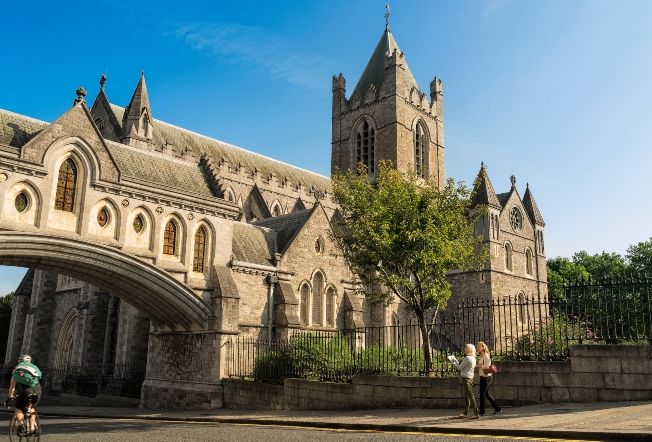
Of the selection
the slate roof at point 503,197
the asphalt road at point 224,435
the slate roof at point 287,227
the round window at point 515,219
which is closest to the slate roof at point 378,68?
the slate roof at point 503,197

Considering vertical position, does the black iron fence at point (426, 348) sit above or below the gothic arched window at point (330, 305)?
below

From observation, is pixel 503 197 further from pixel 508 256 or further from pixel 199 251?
pixel 199 251

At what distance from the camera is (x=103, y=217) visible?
59.0ft

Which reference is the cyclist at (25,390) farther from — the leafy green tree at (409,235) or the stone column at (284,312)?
the stone column at (284,312)

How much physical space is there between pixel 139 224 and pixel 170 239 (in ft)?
4.40

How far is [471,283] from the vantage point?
41719mm

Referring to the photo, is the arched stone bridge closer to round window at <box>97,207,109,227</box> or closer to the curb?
round window at <box>97,207,109,227</box>

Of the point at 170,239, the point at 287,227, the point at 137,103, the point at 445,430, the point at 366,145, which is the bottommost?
the point at 445,430

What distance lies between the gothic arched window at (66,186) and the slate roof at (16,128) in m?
1.28

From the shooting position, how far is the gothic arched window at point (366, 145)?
172ft

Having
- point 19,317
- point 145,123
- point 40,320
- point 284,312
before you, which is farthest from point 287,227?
Answer: point 19,317

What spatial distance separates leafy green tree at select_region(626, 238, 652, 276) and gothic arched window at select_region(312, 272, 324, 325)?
41.2 metres

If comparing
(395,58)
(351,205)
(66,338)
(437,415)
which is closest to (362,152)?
(395,58)

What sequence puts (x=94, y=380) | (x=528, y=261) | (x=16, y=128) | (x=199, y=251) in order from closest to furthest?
(x=16, y=128) < (x=199, y=251) < (x=94, y=380) < (x=528, y=261)
